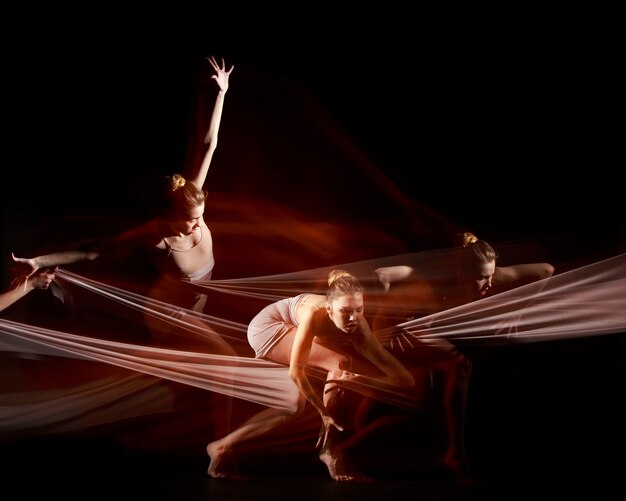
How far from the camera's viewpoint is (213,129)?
2881 millimetres

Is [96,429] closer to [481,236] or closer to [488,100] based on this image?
[481,236]

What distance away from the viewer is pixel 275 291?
9.12 feet

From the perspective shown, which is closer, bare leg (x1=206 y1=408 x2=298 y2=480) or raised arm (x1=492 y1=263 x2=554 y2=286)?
bare leg (x1=206 y1=408 x2=298 y2=480)

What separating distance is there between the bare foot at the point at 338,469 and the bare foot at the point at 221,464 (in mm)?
340

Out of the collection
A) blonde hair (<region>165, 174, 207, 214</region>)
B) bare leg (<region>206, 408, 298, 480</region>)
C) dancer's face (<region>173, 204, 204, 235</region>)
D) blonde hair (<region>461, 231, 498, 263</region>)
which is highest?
blonde hair (<region>165, 174, 207, 214</region>)

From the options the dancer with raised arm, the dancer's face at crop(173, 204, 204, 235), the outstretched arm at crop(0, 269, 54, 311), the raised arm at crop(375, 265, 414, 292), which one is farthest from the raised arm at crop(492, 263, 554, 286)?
the outstretched arm at crop(0, 269, 54, 311)

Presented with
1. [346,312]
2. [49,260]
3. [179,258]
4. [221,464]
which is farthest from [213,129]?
[221,464]

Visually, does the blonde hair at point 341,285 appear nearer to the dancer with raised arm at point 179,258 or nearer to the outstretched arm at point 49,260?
the dancer with raised arm at point 179,258

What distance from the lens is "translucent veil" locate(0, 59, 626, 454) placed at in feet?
8.81

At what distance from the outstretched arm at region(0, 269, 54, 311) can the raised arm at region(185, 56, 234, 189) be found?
2.41 feet

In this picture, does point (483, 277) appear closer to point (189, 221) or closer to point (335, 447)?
point (335, 447)

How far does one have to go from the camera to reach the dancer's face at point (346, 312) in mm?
2646

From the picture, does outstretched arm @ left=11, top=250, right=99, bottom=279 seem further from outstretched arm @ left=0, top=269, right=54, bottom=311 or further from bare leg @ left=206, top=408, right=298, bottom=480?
bare leg @ left=206, top=408, right=298, bottom=480

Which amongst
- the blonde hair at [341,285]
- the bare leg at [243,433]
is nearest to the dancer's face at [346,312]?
the blonde hair at [341,285]
